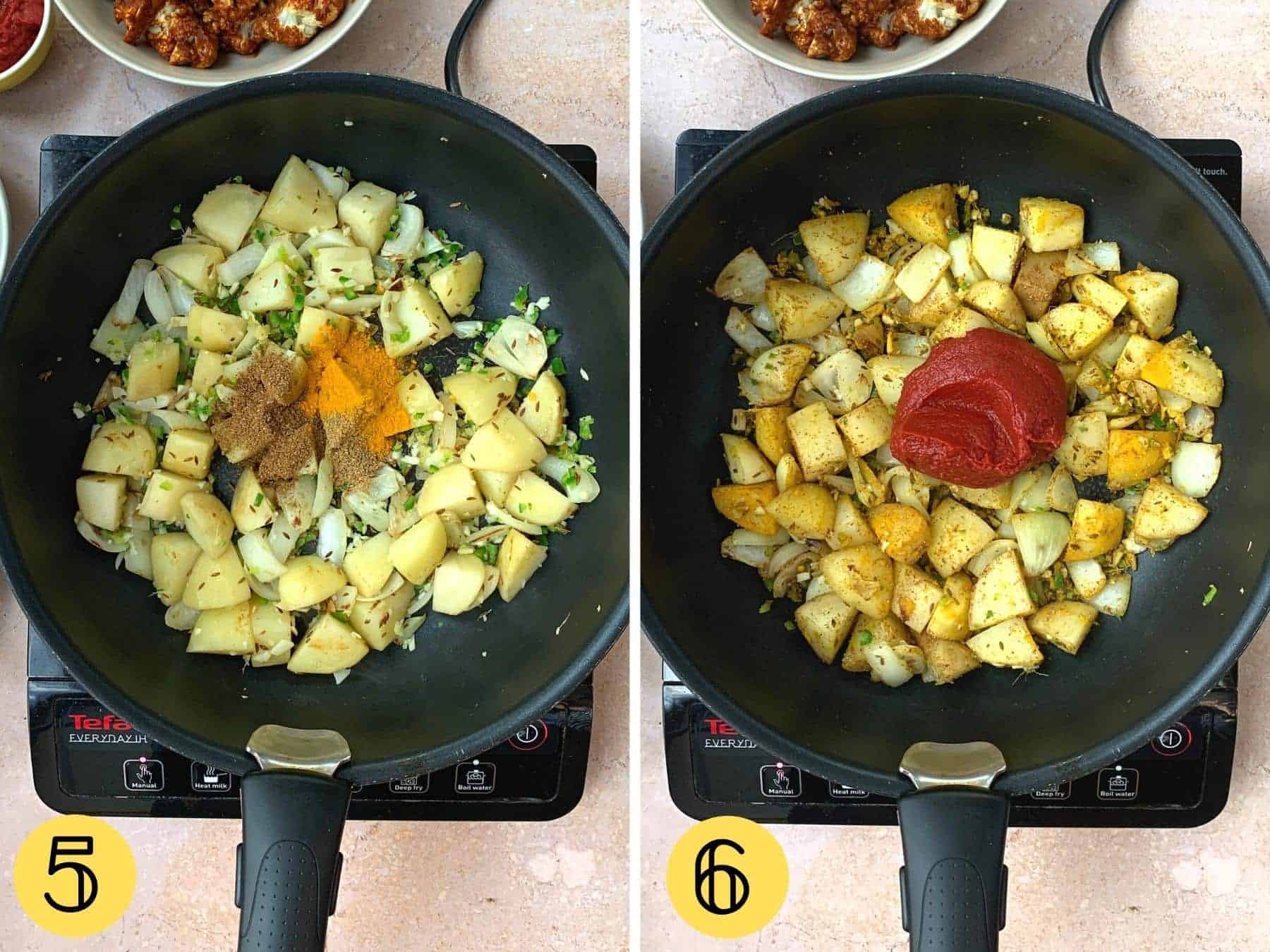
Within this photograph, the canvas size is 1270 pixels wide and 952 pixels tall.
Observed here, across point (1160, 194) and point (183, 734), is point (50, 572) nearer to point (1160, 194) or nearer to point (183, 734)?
point (183, 734)

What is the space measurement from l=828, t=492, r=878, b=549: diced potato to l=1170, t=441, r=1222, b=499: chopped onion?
33 centimetres

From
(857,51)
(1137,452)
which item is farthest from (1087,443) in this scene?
(857,51)

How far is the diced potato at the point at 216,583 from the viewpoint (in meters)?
1.11

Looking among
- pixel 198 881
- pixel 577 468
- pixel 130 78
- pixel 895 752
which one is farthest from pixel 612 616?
pixel 130 78

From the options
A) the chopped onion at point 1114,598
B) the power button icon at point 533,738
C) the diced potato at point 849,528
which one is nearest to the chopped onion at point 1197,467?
the chopped onion at point 1114,598

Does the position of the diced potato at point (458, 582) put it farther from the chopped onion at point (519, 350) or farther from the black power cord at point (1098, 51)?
the black power cord at point (1098, 51)

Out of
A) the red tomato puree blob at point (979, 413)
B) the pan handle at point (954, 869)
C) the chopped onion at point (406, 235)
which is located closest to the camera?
the pan handle at point (954, 869)

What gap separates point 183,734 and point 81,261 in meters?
0.48

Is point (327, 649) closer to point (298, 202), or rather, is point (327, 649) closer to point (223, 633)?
point (223, 633)

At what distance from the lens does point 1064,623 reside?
3.67 feet

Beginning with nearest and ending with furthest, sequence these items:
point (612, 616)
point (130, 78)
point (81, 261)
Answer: point (612, 616) < point (81, 261) < point (130, 78)

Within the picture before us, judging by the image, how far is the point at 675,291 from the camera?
111 cm

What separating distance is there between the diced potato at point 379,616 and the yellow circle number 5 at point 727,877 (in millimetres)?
389

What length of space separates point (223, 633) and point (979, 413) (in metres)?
0.79
